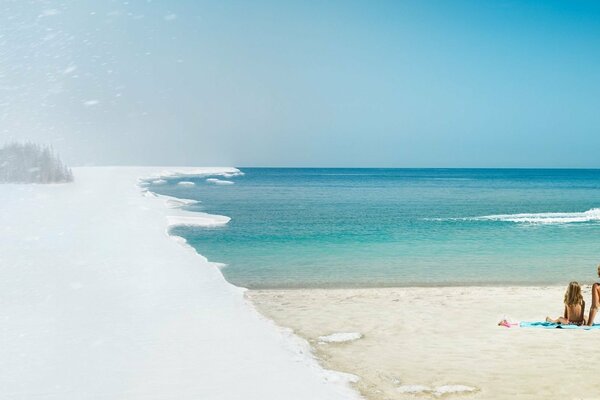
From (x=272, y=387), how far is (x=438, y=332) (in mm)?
4188

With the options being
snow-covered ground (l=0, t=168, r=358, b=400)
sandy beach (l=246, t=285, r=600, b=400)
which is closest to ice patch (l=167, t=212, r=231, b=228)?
snow-covered ground (l=0, t=168, r=358, b=400)

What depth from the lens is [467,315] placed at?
11273mm

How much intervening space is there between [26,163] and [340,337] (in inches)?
1691

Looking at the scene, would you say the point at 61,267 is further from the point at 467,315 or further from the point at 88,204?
the point at 88,204

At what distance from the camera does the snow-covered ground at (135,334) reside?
6676 mm

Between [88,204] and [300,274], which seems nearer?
[300,274]

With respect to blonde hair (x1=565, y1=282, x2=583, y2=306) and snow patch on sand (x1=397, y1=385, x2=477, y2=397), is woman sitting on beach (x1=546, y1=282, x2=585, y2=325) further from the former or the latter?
snow patch on sand (x1=397, y1=385, x2=477, y2=397)

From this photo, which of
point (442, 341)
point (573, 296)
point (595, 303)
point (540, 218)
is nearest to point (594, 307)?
point (595, 303)

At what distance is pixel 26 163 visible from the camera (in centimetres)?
4669

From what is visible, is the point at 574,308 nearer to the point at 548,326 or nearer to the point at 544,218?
the point at 548,326

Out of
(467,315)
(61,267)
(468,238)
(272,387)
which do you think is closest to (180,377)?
(272,387)

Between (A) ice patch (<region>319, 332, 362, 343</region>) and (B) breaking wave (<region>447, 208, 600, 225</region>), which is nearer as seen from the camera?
(A) ice patch (<region>319, 332, 362, 343</region>)

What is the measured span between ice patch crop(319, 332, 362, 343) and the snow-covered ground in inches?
20.8

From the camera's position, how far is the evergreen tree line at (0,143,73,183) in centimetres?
4622
